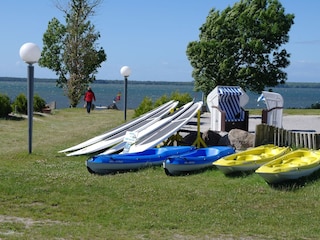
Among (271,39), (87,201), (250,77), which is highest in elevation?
(271,39)

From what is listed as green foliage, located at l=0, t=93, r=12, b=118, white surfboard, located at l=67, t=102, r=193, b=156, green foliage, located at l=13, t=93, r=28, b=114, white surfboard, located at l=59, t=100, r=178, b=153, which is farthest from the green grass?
green foliage, located at l=13, t=93, r=28, b=114

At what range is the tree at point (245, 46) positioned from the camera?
28.9 metres

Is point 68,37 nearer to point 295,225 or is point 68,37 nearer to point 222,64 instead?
point 222,64

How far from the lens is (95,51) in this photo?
34.2 meters

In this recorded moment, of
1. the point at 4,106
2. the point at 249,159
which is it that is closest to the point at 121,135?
the point at 249,159

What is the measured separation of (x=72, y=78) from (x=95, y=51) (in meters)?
2.23

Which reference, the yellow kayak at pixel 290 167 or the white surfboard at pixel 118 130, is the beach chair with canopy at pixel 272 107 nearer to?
the white surfboard at pixel 118 130

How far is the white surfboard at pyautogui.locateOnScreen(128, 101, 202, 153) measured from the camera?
12.0 metres

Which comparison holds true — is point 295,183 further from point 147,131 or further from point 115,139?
point 115,139

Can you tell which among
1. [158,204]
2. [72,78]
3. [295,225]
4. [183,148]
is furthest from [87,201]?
[72,78]

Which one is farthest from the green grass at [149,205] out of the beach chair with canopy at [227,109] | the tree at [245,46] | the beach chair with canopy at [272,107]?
the tree at [245,46]

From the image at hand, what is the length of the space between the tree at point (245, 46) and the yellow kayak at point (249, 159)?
18.8 meters

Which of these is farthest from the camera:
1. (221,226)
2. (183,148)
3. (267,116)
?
(267,116)

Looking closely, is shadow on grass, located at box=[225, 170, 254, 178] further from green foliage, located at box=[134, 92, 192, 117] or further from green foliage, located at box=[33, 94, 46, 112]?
green foliage, located at box=[33, 94, 46, 112]
